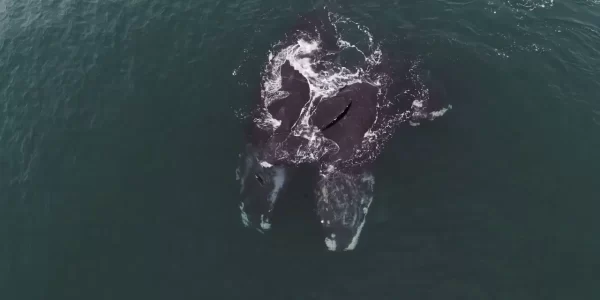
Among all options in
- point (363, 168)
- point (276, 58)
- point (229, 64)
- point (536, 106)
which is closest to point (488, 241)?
point (363, 168)

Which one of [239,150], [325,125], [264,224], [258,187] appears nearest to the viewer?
[264,224]

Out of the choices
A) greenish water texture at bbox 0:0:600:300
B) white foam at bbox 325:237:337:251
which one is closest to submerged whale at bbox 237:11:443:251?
white foam at bbox 325:237:337:251

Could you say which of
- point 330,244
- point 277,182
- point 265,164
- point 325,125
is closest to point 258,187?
point 277,182

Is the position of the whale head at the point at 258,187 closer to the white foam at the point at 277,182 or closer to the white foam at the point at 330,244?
the white foam at the point at 277,182

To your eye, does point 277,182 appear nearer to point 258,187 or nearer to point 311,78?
point 258,187

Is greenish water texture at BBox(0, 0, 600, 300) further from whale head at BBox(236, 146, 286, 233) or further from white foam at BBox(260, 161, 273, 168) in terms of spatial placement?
white foam at BBox(260, 161, 273, 168)

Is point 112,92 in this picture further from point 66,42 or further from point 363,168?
point 363,168
